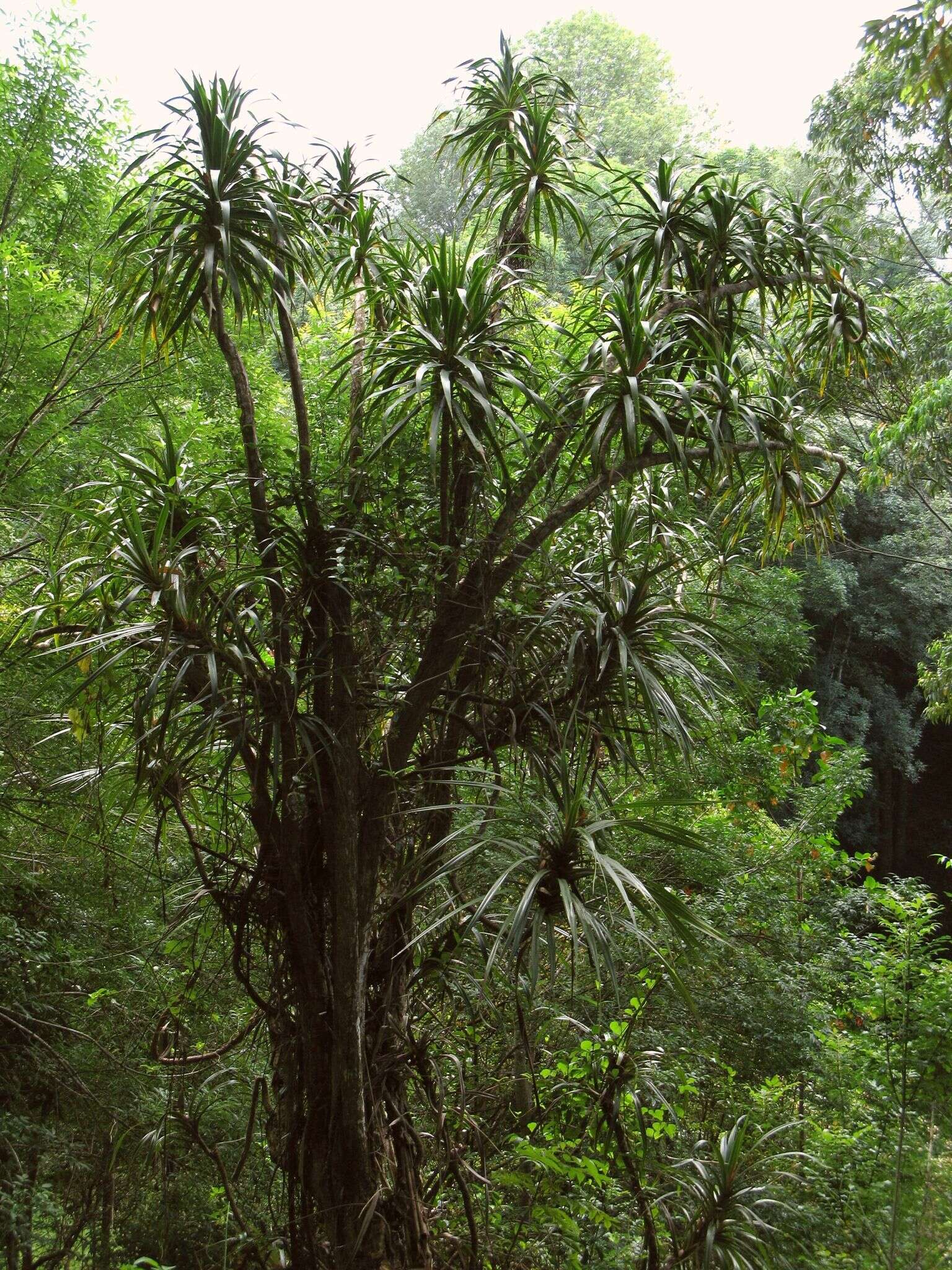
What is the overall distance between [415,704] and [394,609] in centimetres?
Answer: 22

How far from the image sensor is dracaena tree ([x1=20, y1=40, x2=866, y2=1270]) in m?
1.95

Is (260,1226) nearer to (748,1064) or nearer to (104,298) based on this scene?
(104,298)

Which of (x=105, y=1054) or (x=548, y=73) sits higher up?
(x=548, y=73)

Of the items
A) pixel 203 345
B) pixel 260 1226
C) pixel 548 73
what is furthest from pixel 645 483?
pixel 203 345

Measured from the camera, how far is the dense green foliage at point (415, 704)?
201cm

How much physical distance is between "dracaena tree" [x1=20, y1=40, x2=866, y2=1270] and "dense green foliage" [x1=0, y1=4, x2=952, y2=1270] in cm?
1

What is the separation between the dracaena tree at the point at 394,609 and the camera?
1.95m

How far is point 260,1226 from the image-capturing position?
2314 mm

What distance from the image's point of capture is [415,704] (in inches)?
83.4

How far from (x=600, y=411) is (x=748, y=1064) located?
3.19m

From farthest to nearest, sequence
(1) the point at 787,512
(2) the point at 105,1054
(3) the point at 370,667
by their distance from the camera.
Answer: (2) the point at 105,1054, (1) the point at 787,512, (3) the point at 370,667

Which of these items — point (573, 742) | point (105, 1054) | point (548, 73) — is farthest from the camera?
point (105, 1054)

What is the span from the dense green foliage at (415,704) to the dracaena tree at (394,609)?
0.01 metres

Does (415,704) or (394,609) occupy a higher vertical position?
(394,609)
